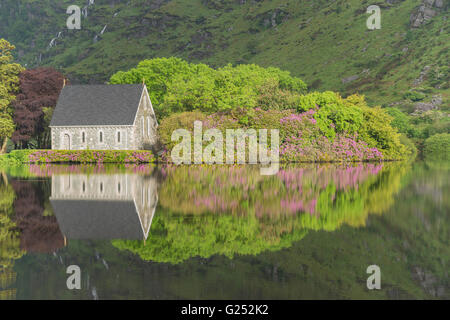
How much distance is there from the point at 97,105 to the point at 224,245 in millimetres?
51224

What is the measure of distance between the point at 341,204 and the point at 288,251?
24.7ft

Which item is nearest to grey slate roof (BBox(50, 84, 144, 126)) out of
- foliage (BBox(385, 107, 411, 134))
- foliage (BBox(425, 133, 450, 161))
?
foliage (BBox(385, 107, 411, 134))

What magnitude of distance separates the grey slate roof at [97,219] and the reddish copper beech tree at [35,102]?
156 ft

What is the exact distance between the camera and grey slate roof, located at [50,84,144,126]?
191 feet

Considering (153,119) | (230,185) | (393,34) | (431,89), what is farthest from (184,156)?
(393,34)

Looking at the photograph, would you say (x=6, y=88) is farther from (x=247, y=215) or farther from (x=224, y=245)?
(x=224, y=245)

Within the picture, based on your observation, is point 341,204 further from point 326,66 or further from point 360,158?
point 326,66

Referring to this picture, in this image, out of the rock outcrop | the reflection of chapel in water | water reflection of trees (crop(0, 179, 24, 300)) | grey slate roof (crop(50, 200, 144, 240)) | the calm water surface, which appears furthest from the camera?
the rock outcrop

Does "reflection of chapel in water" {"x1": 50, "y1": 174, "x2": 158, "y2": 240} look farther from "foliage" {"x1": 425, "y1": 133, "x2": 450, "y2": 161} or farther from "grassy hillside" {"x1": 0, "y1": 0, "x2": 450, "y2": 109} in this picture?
"grassy hillside" {"x1": 0, "y1": 0, "x2": 450, "y2": 109}

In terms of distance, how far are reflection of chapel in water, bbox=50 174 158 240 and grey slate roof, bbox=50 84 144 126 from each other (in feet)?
111

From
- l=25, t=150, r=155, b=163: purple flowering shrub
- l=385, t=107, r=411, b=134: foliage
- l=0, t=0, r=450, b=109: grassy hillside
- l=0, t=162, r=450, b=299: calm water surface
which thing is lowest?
l=0, t=162, r=450, b=299: calm water surface

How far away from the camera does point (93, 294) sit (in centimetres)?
781
